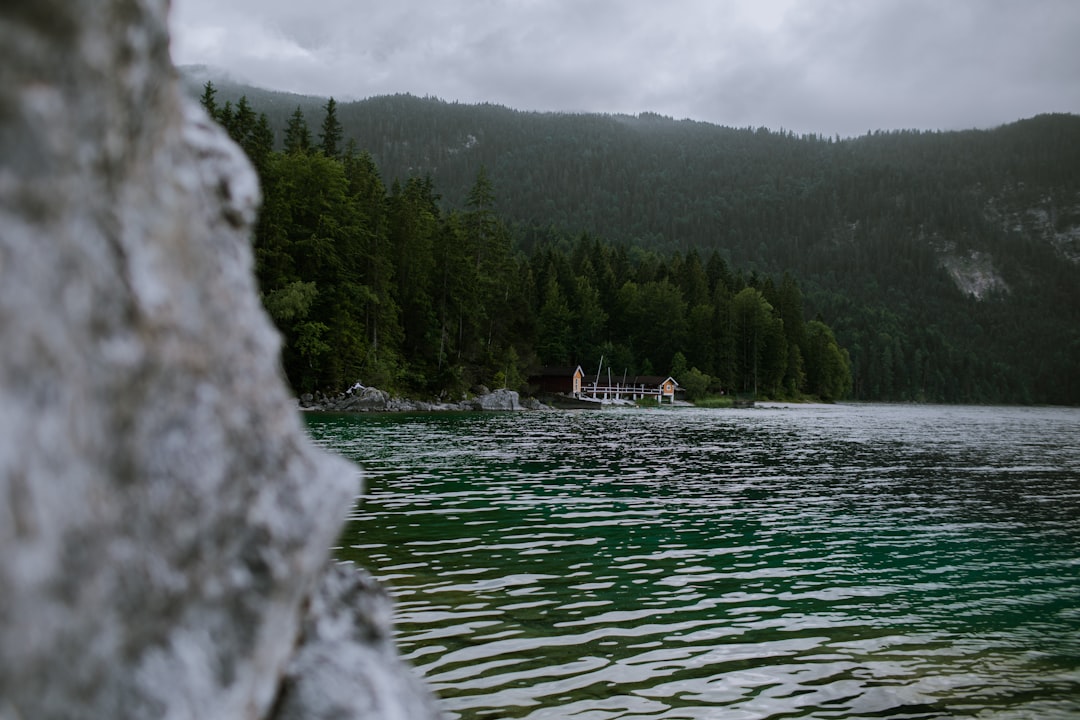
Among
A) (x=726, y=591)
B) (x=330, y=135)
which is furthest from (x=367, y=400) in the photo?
(x=726, y=591)

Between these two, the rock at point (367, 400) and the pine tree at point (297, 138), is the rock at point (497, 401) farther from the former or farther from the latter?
the pine tree at point (297, 138)

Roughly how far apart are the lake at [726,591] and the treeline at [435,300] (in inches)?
1711

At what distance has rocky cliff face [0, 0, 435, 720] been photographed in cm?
170

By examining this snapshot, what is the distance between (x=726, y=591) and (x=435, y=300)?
74.9 m

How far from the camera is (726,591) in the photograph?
33.4 ft

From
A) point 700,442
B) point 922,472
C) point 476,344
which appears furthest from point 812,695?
point 476,344

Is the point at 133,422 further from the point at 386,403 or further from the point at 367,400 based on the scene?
the point at 386,403

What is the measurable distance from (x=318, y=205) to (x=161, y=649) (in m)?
67.8

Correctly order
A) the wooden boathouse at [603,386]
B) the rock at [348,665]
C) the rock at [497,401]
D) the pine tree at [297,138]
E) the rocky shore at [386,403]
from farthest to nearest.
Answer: the wooden boathouse at [603,386]
the pine tree at [297,138]
the rock at [497,401]
the rocky shore at [386,403]
the rock at [348,665]

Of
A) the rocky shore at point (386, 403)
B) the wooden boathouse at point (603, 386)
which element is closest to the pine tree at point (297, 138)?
the rocky shore at point (386, 403)

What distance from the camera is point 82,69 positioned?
73.9 inches

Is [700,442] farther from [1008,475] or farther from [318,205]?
[318,205]

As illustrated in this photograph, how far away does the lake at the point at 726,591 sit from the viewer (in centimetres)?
690

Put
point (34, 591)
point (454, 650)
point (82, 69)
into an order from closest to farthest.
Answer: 1. point (34, 591)
2. point (82, 69)
3. point (454, 650)
